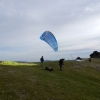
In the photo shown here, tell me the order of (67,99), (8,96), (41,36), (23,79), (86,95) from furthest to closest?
(41,36) < (23,79) < (86,95) < (67,99) < (8,96)

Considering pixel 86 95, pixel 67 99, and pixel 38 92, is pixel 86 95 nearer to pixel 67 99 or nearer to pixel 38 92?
pixel 67 99

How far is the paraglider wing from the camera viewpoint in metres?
44.9

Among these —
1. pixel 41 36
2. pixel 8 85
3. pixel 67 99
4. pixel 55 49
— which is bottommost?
pixel 67 99

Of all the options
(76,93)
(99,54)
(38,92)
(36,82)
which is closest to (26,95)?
(38,92)

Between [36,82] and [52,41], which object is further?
[52,41]

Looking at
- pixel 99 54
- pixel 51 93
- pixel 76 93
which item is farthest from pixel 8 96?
pixel 99 54

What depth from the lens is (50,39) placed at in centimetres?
4625

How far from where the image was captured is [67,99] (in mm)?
24625

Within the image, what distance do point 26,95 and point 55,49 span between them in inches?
908

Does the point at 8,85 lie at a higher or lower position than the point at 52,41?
lower

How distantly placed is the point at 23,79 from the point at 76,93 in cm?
856

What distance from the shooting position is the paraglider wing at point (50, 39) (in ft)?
147

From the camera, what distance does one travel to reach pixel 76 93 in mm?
27953

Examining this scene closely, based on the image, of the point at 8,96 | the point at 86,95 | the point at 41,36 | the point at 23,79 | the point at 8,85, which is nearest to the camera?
the point at 8,96
